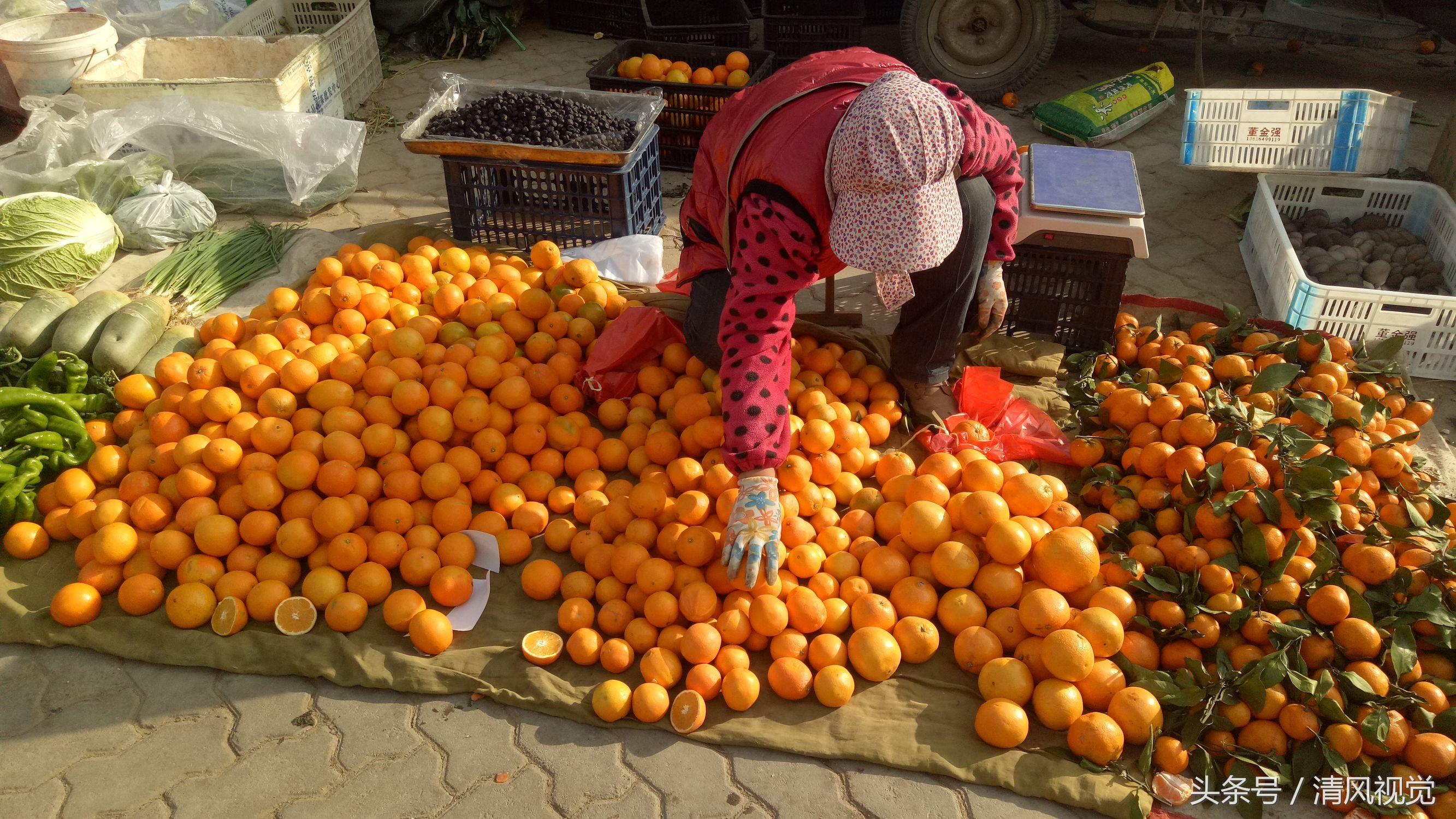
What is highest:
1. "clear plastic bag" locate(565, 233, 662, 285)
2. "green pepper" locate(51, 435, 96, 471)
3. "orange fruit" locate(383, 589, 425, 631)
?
"clear plastic bag" locate(565, 233, 662, 285)

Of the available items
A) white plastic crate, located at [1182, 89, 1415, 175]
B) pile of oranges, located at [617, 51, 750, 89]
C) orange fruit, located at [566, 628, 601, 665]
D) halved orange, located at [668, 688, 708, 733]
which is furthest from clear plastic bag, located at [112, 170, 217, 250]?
white plastic crate, located at [1182, 89, 1415, 175]

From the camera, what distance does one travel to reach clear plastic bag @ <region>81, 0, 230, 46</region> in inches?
247

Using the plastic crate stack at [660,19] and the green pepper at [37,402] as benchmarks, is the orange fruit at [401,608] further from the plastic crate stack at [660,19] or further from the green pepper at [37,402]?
the plastic crate stack at [660,19]

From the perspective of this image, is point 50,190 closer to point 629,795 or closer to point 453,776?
point 453,776

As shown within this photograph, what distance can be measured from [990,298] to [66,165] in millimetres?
5070

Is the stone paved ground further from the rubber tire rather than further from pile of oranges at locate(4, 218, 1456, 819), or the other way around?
the rubber tire

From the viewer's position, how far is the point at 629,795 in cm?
254

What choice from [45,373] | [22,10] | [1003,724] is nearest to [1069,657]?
[1003,724]

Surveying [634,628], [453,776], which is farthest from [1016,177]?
[453,776]

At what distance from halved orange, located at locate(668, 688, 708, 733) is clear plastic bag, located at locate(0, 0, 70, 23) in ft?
20.4

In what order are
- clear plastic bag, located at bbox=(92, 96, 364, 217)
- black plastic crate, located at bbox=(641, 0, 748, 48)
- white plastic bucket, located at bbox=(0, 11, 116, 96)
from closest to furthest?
clear plastic bag, located at bbox=(92, 96, 364, 217), white plastic bucket, located at bbox=(0, 11, 116, 96), black plastic crate, located at bbox=(641, 0, 748, 48)

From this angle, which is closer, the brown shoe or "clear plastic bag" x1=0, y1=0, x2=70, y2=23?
the brown shoe

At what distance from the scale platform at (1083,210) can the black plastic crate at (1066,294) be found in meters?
0.06

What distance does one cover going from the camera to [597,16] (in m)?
8.02
